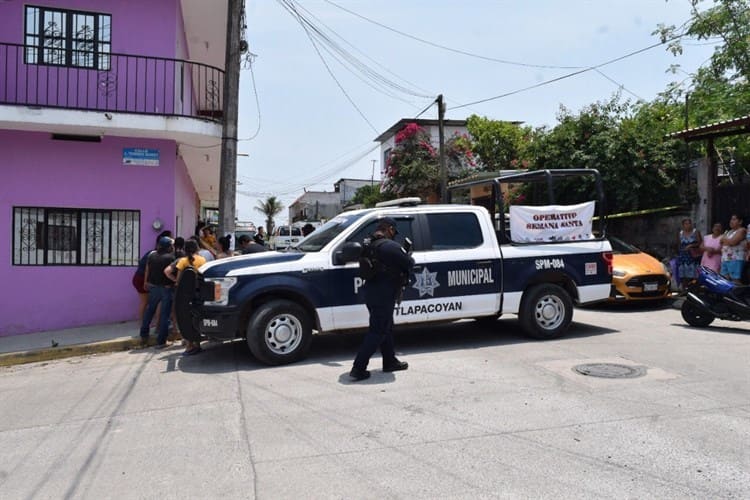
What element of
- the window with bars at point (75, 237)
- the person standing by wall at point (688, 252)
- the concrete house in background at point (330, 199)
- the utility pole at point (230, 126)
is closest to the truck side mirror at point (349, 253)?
the utility pole at point (230, 126)

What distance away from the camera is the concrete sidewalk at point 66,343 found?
8.85 metres

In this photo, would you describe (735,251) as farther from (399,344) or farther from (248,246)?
(248,246)

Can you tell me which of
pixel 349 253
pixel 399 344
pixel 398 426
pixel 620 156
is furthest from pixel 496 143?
pixel 398 426

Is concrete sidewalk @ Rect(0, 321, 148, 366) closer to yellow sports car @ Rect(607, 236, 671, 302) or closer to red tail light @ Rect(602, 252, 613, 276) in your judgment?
red tail light @ Rect(602, 252, 613, 276)

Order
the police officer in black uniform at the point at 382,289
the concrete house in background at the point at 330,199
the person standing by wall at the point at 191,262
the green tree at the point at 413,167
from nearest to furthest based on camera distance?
1. the police officer in black uniform at the point at 382,289
2. the person standing by wall at the point at 191,262
3. the green tree at the point at 413,167
4. the concrete house in background at the point at 330,199

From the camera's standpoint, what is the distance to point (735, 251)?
34.8 feet

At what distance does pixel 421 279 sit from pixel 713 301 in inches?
185

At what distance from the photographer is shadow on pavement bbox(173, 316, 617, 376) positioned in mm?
7391

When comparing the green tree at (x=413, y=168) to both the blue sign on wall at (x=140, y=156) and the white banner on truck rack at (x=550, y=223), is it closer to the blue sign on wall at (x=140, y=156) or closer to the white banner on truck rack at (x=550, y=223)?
the blue sign on wall at (x=140, y=156)

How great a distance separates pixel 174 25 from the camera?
1159cm

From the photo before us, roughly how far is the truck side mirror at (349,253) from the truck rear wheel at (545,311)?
2.67m

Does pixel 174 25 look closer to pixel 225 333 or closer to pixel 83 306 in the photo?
pixel 83 306

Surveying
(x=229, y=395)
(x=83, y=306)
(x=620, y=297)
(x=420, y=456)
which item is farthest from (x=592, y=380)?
(x=83, y=306)

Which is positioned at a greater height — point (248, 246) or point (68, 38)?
point (68, 38)
